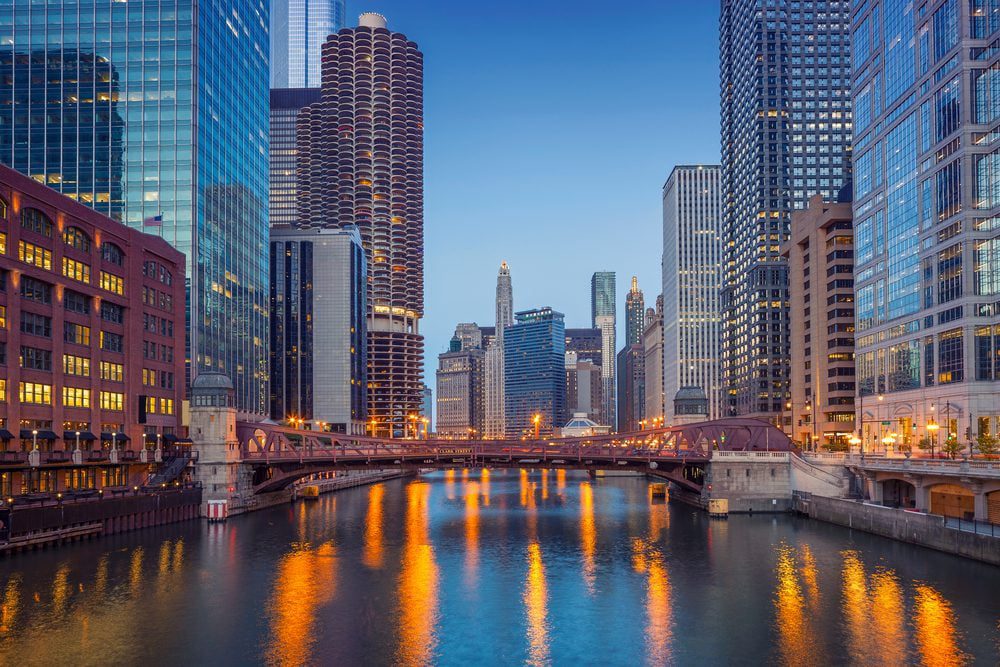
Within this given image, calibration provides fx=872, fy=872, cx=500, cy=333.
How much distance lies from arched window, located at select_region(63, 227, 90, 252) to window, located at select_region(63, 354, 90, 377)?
37.9ft

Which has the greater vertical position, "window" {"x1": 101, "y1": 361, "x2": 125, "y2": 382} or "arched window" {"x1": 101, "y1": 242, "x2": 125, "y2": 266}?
"arched window" {"x1": 101, "y1": 242, "x2": 125, "y2": 266}

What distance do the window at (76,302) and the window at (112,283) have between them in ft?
9.57

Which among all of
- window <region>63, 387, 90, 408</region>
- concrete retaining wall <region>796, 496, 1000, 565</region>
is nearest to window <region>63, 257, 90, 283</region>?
window <region>63, 387, 90, 408</region>

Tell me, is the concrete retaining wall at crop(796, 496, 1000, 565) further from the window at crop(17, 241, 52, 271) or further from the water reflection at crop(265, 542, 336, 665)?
the window at crop(17, 241, 52, 271)

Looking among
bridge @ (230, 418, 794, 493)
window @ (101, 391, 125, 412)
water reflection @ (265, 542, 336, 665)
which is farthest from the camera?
bridge @ (230, 418, 794, 493)

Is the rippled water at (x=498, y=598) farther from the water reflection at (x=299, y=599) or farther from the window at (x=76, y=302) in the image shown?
the window at (x=76, y=302)

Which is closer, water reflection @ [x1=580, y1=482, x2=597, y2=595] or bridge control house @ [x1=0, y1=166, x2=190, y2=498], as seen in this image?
water reflection @ [x1=580, y1=482, x2=597, y2=595]

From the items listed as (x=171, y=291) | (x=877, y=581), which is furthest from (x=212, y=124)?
(x=877, y=581)

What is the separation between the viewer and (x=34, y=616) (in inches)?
1984

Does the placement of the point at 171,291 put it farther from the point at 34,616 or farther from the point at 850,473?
the point at 850,473

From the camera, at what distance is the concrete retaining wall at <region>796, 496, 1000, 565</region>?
63.5 meters

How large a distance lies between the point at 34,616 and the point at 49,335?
4382 centimetres

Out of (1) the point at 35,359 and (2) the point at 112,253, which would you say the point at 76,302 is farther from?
(1) the point at 35,359

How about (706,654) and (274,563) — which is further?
(274,563)
